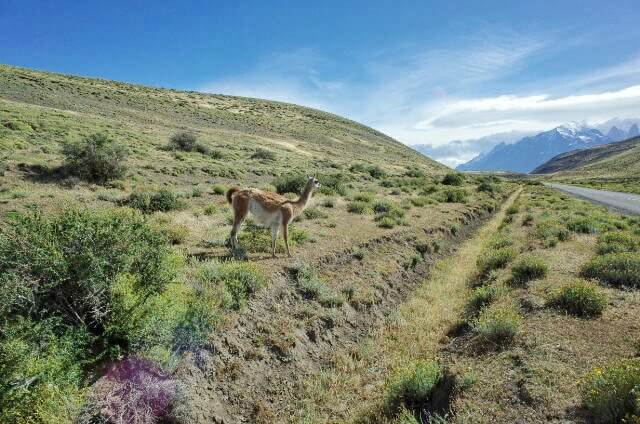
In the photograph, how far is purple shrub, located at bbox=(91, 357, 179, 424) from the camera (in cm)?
530

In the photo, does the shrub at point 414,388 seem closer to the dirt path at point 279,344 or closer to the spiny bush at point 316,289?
the dirt path at point 279,344

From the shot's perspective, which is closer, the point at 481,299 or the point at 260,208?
the point at 481,299

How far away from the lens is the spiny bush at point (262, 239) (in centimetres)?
1223

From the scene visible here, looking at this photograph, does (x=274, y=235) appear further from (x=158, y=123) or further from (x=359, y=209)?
(x=158, y=123)

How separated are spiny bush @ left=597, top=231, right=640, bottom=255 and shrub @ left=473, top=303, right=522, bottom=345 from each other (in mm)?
6837

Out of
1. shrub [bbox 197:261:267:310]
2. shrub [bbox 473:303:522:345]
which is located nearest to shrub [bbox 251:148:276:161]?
shrub [bbox 197:261:267:310]

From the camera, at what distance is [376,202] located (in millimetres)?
22766

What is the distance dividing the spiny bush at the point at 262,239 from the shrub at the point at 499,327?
6.24 m

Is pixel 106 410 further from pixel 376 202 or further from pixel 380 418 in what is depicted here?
pixel 376 202

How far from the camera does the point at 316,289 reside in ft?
34.0

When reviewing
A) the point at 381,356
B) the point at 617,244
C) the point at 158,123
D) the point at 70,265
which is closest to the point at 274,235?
Result: the point at 381,356

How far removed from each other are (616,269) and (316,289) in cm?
829

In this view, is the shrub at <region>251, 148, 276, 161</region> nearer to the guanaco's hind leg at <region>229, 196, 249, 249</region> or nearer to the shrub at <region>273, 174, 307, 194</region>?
the shrub at <region>273, 174, 307, 194</region>

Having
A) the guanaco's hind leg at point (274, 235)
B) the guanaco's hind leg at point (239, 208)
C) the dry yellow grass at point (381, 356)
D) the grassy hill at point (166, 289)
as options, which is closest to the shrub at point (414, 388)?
the dry yellow grass at point (381, 356)
